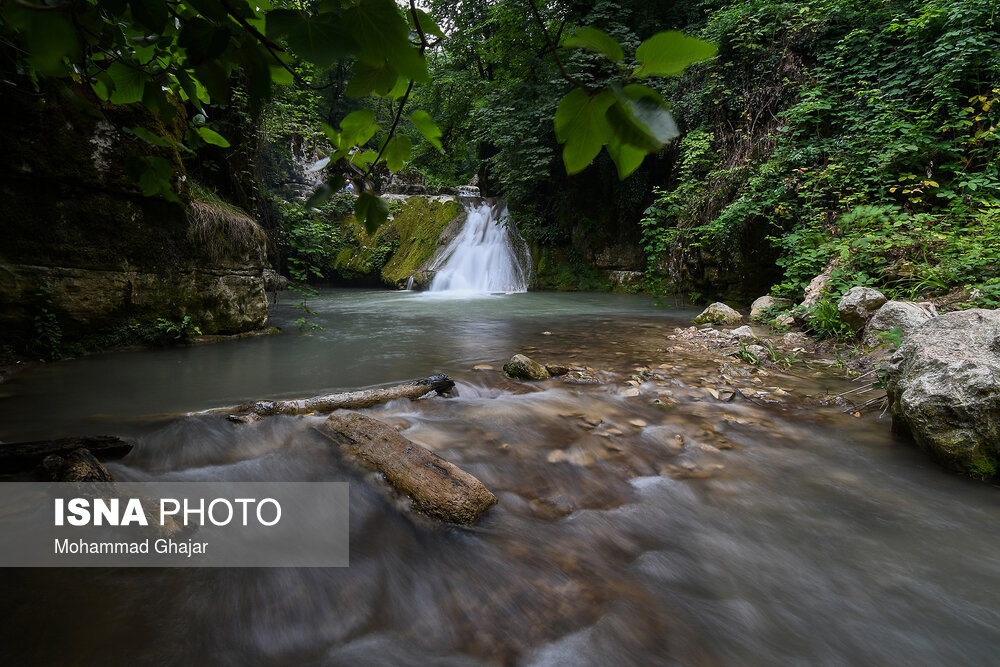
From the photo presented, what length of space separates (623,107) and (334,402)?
2.90 meters

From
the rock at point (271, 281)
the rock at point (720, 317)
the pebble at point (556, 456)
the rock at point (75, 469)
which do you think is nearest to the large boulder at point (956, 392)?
the pebble at point (556, 456)

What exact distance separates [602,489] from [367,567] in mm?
1144

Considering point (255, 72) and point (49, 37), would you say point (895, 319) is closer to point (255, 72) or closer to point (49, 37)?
point (255, 72)

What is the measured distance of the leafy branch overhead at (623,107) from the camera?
471mm

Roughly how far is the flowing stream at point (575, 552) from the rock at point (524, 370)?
13.6 inches

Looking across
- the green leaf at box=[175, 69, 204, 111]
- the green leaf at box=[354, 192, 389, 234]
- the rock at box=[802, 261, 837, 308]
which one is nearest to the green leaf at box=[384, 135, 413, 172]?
the green leaf at box=[354, 192, 389, 234]

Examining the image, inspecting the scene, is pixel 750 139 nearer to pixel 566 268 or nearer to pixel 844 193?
pixel 844 193

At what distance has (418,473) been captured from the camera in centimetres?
202

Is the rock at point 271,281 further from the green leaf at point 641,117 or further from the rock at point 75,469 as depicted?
the green leaf at point 641,117

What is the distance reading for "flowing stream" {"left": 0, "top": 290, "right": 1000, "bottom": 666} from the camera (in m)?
1.32

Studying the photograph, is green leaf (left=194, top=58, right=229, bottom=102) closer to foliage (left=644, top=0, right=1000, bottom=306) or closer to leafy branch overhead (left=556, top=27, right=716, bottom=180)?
leafy branch overhead (left=556, top=27, right=716, bottom=180)

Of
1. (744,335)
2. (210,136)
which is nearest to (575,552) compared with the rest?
(210,136)

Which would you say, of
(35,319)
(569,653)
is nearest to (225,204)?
(35,319)

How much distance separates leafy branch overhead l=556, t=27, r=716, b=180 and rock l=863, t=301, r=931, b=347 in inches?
158
